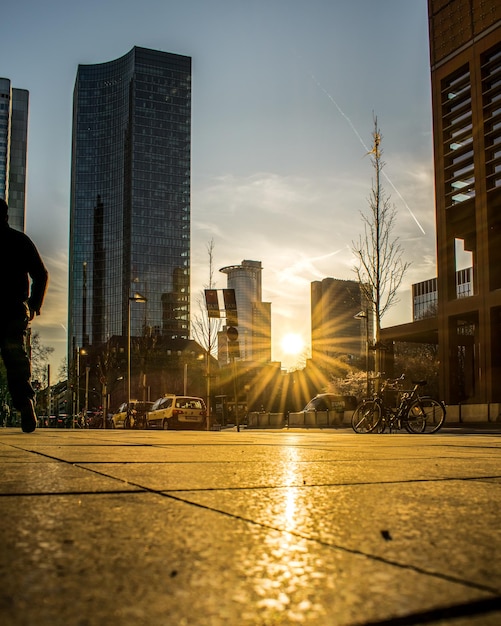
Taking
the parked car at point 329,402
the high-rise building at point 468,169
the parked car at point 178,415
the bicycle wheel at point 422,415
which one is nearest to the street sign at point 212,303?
the parked car at point 178,415

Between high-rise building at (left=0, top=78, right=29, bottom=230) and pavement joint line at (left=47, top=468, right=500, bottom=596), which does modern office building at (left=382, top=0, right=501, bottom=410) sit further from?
high-rise building at (left=0, top=78, right=29, bottom=230)

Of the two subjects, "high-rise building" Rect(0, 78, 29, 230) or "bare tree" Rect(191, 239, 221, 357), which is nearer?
"bare tree" Rect(191, 239, 221, 357)

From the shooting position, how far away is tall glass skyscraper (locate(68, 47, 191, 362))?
16038cm

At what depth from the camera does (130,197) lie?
6486 inches

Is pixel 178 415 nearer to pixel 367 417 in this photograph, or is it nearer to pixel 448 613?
pixel 367 417

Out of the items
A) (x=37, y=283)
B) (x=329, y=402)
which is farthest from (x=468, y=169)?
(x=37, y=283)

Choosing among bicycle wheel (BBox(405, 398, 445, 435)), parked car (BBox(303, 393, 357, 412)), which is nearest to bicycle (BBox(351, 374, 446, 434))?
bicycle wheel (BBox(405, 398, 445, 435))

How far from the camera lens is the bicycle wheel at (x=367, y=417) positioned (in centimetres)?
1535

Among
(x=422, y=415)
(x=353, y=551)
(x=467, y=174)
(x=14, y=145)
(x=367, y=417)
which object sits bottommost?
(x=367, y=417)

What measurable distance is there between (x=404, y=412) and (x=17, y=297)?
11.2 m

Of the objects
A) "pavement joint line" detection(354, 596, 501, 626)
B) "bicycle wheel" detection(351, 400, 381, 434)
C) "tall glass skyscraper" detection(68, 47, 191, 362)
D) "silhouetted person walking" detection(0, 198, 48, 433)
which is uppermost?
"tall glass skyscraper" detection(68, 47, 191, 362)

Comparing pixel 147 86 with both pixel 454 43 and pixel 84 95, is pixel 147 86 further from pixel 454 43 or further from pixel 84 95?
pixel 454 43

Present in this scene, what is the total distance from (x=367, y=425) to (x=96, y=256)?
15583 centimetres

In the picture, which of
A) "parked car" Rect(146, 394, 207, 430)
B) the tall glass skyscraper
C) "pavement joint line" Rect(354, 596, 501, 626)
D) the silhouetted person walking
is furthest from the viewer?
the tall glass skyscraper
